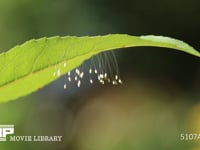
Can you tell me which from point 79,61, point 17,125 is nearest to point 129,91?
point 17,125

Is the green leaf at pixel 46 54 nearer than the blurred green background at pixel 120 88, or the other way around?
the green leaf at pixel 46 54

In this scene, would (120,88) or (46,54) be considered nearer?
(46,54)

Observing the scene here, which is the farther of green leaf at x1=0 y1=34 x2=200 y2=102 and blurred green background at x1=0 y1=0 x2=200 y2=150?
blurred green background at x1=0 y1=0 x2=200 y2=150

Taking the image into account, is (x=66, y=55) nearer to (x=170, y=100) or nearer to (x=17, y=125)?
(x=17, y=125)
